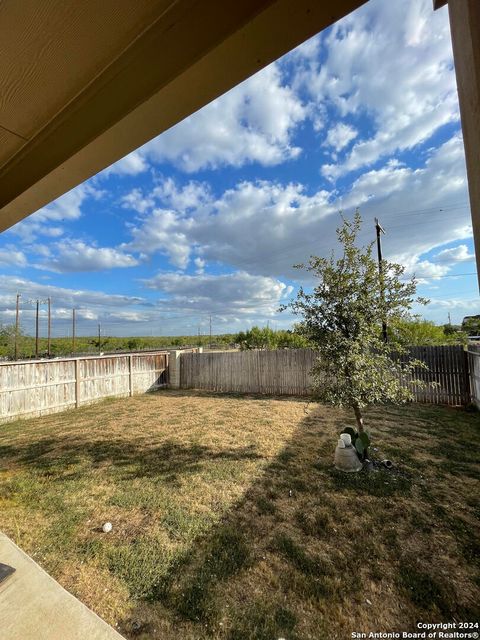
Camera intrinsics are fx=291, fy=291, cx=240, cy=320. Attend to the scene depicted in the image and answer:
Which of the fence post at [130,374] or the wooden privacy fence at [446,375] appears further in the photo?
the fence post at [130,374]

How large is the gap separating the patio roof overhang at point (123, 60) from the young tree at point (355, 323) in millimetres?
3068

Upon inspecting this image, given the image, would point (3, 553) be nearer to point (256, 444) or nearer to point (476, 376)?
point (256, 444)

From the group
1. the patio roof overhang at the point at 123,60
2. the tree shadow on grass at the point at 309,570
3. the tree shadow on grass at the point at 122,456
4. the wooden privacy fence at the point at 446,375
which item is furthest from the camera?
the wooden privacy fence at the point at 446,375

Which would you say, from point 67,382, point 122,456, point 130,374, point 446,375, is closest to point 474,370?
point 446,375

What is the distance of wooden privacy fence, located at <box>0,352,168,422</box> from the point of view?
6922mm

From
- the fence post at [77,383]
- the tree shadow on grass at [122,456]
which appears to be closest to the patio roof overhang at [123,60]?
the tree shadow on grass at [122,456]

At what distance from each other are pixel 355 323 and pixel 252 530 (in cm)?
261

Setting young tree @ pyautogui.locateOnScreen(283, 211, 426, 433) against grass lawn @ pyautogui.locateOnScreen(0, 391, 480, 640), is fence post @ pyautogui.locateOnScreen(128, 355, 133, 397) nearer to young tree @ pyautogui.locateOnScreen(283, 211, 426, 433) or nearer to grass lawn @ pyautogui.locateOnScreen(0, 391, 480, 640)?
grass lawn @ pyautogui.locateOnScreen(0, 391, 480, 640)

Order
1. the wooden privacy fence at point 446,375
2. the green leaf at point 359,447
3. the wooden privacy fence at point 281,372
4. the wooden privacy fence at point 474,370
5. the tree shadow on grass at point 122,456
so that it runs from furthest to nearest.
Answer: the wooden privacy fence at point 281,372 < the wooden privacy fence at point 446,375 < the wooden privacy fence at point 474,370 < the tree shadow on grass at point 122,456 < the green leaf at point 359,447

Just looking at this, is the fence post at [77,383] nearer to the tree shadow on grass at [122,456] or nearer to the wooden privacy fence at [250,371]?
the tree shadow on grass at [122,456]

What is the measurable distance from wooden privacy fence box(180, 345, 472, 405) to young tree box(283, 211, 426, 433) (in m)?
3.54

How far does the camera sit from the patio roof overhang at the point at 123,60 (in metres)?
0.94

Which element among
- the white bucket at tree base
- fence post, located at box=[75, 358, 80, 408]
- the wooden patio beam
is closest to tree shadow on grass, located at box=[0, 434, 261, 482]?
the white bucket at tree base

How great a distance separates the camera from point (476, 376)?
6.28m
